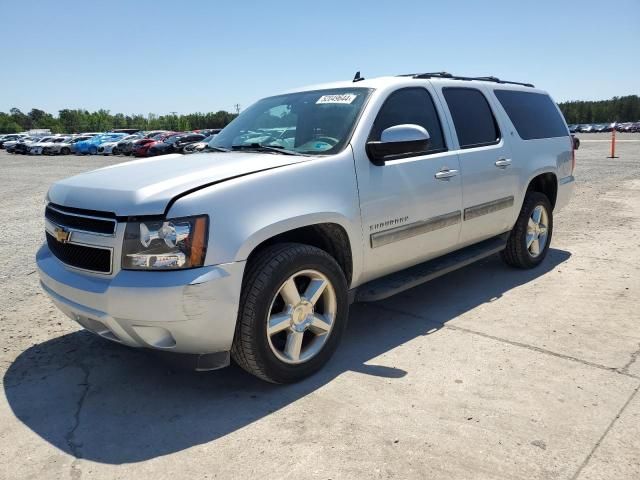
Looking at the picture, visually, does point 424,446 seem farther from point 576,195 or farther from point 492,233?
point 576,195

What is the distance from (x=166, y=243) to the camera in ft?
8.86

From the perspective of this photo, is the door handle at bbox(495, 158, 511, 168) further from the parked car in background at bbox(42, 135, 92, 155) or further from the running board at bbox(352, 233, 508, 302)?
the parked car in background at bbox(42, 135, 92, 155)

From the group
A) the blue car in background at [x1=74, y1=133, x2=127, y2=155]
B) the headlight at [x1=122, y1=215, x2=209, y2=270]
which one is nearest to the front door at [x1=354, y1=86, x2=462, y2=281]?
the headlight at [x1=122, y1=215, x2=209, y2=270]

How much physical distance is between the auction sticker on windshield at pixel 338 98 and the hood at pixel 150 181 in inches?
28.8

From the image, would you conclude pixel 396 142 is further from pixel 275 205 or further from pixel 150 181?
pixel 150 181

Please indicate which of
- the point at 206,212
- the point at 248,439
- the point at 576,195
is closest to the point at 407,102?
the point at 206,212

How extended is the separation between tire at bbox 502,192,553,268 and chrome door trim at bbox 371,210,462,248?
52.4 inches

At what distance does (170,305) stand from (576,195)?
966 cm

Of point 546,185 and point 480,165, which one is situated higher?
Result: point 480,165

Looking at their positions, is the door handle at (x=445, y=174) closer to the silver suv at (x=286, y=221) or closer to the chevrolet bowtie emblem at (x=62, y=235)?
the silver suv at (x=286, y=221)

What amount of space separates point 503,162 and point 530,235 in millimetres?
1093

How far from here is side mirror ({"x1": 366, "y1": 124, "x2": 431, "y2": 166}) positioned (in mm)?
3467

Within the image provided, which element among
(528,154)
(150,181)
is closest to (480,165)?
(528,154)

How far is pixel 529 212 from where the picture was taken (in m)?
5.30
